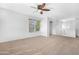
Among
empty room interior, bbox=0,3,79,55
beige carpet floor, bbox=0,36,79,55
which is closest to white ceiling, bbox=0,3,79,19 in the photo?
empty room interior, bbox=0,3,79,55

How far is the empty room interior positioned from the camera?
175 centimetres

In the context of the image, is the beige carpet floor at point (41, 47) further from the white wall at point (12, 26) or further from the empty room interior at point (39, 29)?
the white wall at point (12, 26)

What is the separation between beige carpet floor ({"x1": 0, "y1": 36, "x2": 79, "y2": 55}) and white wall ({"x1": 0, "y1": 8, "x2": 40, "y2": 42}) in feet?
0.33

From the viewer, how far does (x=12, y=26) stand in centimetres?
181

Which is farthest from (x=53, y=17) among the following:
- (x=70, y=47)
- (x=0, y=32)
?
(x=0, y=32)

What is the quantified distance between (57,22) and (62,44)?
0.37 m

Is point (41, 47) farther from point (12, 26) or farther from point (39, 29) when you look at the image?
point (12, 26)

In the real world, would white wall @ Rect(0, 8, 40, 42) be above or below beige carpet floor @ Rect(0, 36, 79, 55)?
above

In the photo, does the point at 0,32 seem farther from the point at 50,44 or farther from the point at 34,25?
the point at 50,44

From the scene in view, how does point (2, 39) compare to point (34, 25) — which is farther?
point (34, 25)

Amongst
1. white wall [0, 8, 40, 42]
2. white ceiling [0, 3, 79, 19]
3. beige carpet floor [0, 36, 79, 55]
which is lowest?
beige carpet floor [0, 36, 79, 55]

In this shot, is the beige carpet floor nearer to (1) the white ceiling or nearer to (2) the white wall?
(2) the white wall

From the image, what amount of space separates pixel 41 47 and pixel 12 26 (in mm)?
582

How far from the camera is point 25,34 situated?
1840 millimetres
